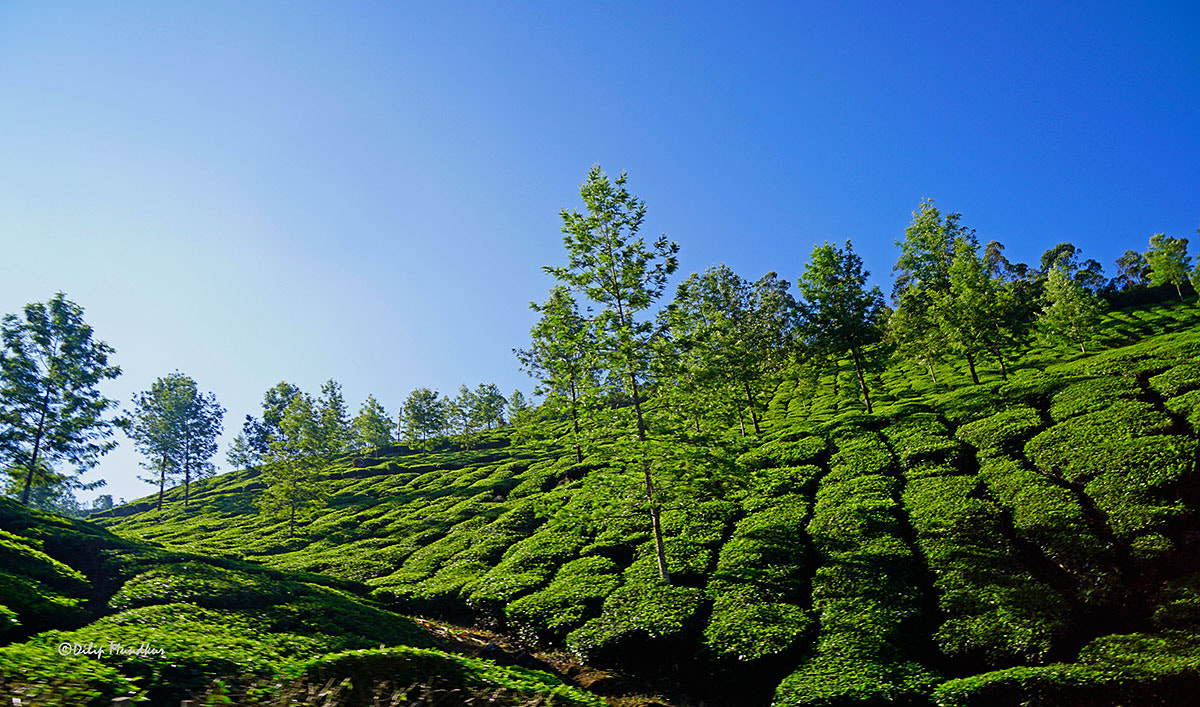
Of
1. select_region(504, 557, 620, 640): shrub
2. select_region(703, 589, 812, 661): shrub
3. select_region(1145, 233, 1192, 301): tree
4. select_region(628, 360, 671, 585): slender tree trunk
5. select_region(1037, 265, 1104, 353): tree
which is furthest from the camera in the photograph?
select_region(1145, 233, 1192, 301): tree

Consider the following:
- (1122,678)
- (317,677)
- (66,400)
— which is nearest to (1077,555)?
(1122,678)

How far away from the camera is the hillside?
1105 centimetres

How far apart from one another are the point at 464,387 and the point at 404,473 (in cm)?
2904

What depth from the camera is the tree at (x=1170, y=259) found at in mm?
64438

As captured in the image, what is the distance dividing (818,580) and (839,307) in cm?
2386

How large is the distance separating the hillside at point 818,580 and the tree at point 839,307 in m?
6.36

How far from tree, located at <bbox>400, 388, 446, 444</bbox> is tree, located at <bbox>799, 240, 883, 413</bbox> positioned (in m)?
66.5

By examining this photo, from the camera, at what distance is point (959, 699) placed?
10602mm

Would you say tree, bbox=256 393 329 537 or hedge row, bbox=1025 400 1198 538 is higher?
tree, bbox=256 393 329 537

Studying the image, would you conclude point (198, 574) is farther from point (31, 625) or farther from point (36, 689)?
point (36, 689)

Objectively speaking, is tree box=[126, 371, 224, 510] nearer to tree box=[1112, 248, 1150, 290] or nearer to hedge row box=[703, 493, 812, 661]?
hedge row box=[703, 493, 812, 661]

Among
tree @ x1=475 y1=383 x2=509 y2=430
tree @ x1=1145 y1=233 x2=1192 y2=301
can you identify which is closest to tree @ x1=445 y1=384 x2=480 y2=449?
tree @ x1=475 y1=383 x2=509 y2=430

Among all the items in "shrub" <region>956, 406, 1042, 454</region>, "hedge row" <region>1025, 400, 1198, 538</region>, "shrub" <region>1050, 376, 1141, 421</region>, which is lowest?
"hedge row" <region>1025, 400, 1198, 538</region>

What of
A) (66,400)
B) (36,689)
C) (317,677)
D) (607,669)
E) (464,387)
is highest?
(464,387)
